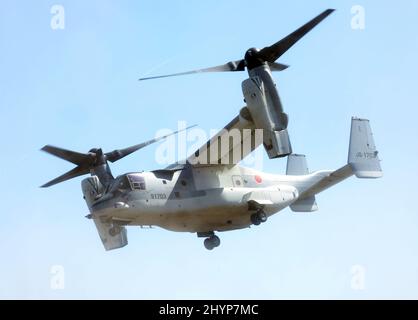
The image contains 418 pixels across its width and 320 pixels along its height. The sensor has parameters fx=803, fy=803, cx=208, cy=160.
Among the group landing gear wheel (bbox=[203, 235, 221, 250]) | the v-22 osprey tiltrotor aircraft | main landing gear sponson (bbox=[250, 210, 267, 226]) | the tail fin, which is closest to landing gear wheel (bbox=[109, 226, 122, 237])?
→ the v-22 osprey tiltrotor aircraft

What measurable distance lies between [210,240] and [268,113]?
21.4ft

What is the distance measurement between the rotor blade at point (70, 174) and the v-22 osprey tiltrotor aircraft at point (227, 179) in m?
0.04

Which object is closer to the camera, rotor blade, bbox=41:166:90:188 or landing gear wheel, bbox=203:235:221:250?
landing gear wheel, bbox=203:235:221:250

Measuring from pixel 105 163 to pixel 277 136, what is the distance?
729 cm

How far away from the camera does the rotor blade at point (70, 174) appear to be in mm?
29688

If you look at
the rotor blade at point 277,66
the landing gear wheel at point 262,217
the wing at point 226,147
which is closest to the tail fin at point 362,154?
the wing at point 226,147

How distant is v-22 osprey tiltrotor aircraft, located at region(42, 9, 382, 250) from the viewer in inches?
1000

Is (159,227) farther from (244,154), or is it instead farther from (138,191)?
(244,154)

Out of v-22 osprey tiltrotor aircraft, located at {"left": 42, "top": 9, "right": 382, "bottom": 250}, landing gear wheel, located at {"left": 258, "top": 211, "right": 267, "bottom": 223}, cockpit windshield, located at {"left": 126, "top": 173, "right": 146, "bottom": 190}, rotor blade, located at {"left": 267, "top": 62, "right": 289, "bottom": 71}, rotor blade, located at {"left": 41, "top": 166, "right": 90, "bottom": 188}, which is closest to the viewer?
v-22 osprey tiltrotor aircraft, located at {"left": 42, "top": 9, "right": 382, "bottom": 250}

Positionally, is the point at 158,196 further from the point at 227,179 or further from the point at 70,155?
the point at 70,155

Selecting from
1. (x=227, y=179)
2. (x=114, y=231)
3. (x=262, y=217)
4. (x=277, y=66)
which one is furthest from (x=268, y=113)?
(x=114, y=231)

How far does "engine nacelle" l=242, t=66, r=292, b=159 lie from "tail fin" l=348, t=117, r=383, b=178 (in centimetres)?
568

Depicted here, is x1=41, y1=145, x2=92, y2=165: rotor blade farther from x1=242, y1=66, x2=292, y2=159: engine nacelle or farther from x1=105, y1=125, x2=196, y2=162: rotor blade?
x1=242, y1=66, x2=292, y2=159: engine nacelle
